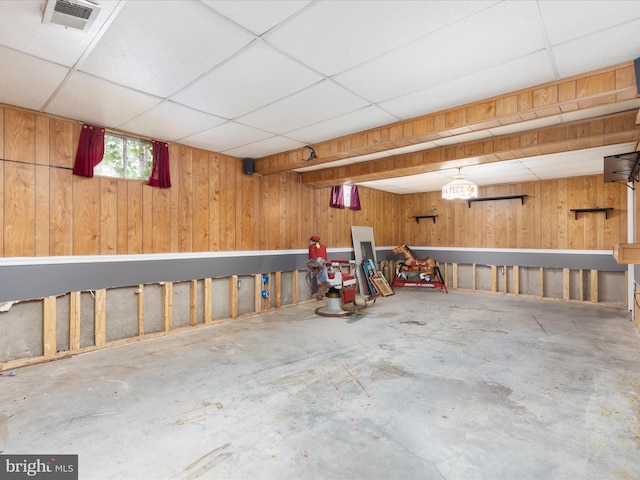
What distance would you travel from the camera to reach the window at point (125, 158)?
4.02 metres

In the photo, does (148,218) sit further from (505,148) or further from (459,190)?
(505,148)

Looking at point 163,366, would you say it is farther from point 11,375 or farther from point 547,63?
point 547,63

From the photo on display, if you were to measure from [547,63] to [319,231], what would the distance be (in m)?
5.02

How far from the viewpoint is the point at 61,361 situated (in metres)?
3.47

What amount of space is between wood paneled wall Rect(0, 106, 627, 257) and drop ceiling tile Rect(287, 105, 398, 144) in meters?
1.64

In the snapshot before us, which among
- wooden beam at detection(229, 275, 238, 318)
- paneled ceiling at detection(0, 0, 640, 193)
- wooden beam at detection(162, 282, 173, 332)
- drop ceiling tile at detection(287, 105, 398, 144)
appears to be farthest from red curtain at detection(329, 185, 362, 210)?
wooden beam at detection(162, 282, 173, 332)

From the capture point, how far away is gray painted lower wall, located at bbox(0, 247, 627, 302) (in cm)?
337

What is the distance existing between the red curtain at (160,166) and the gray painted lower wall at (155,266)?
39.7 inches

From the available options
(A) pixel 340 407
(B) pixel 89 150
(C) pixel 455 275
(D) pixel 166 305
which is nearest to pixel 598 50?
(A) pixel 340 407

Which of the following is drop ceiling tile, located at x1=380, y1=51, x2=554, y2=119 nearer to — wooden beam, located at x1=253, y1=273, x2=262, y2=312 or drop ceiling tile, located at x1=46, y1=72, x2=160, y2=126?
drop ceiling tile, located at x1=46, y1=72, x2=160, y2=126

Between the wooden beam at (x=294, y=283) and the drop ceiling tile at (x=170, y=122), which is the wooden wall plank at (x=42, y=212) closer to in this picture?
the drop ceiling tile at (x=170, y=122)

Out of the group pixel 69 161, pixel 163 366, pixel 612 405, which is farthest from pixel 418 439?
pixel 69 161

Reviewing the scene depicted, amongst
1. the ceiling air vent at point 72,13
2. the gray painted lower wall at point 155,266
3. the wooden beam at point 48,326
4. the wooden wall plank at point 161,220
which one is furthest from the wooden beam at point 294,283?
the ceiling air vent at point 72,13

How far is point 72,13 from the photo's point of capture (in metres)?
1.95
